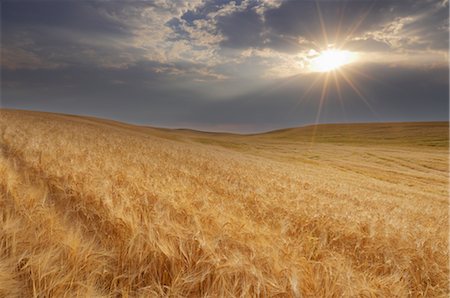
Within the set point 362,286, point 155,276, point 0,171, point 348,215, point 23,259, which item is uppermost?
point 0,171

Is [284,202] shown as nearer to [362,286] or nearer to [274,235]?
[274,235]

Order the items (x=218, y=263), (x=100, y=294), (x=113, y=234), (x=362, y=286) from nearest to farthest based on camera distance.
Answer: (x=100, y=294), (x=218, y=263), (x=362, y=286), (x=113, y=234)

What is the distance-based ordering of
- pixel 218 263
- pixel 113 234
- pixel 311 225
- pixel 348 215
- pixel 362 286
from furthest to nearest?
pixel 348 215 → pixel 311 225 → pixel 113 234 → pixel 362 286 → pixel 218 263

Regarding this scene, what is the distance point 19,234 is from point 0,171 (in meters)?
2.19

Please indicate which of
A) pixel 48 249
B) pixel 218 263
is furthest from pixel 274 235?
pixel 48 249

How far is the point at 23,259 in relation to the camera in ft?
6.56

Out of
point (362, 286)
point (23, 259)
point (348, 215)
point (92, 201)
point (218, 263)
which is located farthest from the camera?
point (348, 215)

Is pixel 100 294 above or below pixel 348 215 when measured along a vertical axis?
above

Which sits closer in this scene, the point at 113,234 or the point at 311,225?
the point at 113,234

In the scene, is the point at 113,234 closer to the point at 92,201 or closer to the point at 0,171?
the point at 92,201

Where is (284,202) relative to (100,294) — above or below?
below

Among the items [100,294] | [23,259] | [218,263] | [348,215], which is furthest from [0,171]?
[348,215]

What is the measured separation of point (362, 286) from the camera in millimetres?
2459

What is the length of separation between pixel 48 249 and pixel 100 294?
0.59 meters
